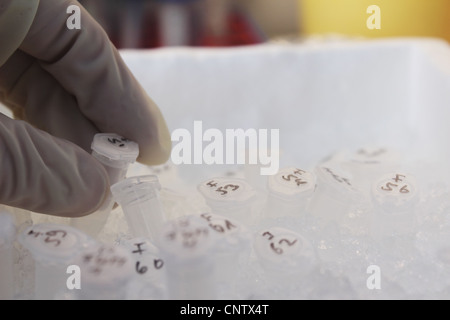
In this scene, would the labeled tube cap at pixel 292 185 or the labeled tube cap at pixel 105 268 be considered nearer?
the labeled tube cap at pixel 105 268

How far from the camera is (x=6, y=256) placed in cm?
39

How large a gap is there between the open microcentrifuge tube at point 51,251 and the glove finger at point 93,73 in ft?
0.44

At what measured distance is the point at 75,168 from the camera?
0.43m

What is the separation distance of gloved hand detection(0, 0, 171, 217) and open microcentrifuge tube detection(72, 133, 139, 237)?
0.04ft

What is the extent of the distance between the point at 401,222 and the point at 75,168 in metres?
0.27

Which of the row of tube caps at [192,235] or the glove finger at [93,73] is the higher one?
the glove finger at [93,73]

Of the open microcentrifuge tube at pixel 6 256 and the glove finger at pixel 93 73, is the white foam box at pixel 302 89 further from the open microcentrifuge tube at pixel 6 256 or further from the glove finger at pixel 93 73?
the open microcentrifuge tube at pixel 6 256

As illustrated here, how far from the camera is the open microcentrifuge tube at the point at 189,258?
0.33 meters

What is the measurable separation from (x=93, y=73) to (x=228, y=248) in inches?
8.4

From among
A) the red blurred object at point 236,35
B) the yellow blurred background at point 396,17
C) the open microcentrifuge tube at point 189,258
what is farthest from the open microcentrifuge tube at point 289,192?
the red blurred object at point 236,35

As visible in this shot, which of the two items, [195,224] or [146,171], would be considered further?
[146,171]

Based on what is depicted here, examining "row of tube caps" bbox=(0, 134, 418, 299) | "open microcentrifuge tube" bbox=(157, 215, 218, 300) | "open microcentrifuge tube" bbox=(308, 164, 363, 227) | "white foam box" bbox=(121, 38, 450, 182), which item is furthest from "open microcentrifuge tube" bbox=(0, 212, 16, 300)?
"white foam box" bbox=(121, 38, 450, 182)

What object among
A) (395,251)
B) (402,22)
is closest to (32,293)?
(395,251)
